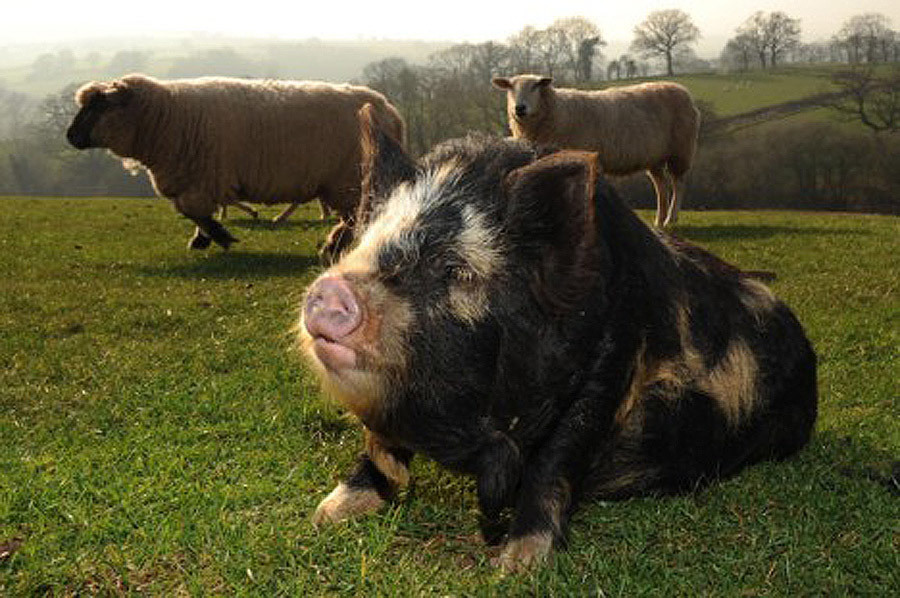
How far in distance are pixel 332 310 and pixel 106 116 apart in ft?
38.3

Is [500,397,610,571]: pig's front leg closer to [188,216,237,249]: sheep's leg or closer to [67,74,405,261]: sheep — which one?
[67,74,405,261]: sheep

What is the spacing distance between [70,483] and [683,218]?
1762 centimetres

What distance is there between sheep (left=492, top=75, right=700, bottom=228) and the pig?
1270cm

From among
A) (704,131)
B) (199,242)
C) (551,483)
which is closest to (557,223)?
(551,483)

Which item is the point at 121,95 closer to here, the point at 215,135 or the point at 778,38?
the point at 215,135

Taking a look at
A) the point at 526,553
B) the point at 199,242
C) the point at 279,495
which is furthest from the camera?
the point at 199,242

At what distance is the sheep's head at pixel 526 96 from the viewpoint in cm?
1620

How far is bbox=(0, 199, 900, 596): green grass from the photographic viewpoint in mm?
3680

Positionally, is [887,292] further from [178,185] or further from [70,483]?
[178,185]

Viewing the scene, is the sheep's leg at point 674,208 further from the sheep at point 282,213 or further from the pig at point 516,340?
the pig at point 516,340

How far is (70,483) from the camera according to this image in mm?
4594

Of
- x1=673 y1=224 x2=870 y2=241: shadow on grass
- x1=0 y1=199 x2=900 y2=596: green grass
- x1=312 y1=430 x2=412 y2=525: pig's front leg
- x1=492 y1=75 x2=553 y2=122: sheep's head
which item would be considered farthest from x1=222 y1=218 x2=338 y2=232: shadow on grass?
x1=312 y1=430 x2=412 y2=525: pig's front leg

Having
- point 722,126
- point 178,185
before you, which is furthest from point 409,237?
point 722,126

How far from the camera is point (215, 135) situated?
13.1 meters
